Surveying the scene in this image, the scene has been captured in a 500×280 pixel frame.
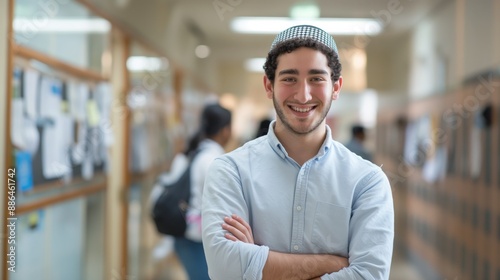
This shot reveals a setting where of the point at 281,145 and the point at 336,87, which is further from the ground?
the point at 336,87

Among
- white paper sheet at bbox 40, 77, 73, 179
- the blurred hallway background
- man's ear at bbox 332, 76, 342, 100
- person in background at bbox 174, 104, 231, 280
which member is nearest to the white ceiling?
the blurred hallway background

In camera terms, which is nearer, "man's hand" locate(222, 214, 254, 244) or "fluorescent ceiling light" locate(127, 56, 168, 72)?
"man's hand" locate(222, 214, 254, 244)

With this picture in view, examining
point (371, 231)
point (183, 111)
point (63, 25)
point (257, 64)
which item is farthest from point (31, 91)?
point (183, 111)

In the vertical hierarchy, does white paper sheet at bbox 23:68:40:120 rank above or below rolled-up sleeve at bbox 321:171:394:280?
above

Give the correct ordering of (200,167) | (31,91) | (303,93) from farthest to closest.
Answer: (200,167), (31,91), (303,93)

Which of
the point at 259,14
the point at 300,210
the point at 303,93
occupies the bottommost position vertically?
the point at 300,210

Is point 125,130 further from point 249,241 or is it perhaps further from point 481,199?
point 249,241

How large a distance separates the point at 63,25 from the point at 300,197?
6.31ft

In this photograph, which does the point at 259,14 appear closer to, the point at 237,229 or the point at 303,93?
the point at 303,93

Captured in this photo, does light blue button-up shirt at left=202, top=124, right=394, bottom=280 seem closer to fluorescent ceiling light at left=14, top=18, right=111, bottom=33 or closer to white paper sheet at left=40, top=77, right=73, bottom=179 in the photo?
fluorescent ceiling light at left=14, top=18, right=111, bottom=33

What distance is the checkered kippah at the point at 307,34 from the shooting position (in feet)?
4.37

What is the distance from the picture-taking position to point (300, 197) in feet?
4.49

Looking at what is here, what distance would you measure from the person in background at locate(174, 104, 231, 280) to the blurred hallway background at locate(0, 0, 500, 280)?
1.04ft

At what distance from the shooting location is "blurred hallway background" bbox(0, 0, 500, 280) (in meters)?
2.46
